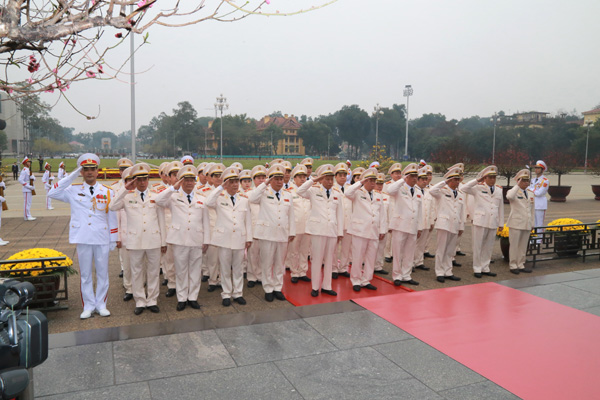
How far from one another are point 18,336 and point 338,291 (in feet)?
16.3

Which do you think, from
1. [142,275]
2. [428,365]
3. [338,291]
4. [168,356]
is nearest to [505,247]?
[338,291]

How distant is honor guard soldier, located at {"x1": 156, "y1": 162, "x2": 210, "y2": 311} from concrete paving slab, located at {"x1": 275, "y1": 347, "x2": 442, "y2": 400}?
2183 mm

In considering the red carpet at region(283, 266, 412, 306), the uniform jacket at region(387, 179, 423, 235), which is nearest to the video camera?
the red carpet at region(283, 266, 412, 306)

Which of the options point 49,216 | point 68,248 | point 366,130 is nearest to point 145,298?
point 68,248

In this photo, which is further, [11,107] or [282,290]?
[11,107]

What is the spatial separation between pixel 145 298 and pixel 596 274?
7.65 m

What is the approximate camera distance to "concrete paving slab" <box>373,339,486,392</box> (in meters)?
4.12

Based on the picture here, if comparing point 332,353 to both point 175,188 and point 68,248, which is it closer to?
point 175,188

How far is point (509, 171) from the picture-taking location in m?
20.4

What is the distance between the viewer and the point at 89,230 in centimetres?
559

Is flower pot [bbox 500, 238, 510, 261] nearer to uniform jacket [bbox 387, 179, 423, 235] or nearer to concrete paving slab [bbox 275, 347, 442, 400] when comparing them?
uniform jacket [bbox 387, 179, 423, 235]

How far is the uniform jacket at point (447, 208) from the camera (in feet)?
25.2

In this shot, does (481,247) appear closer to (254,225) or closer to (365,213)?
(365,213)

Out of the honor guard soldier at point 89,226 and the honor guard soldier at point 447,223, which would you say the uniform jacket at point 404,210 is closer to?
the honor guard soldier at point 447,223
